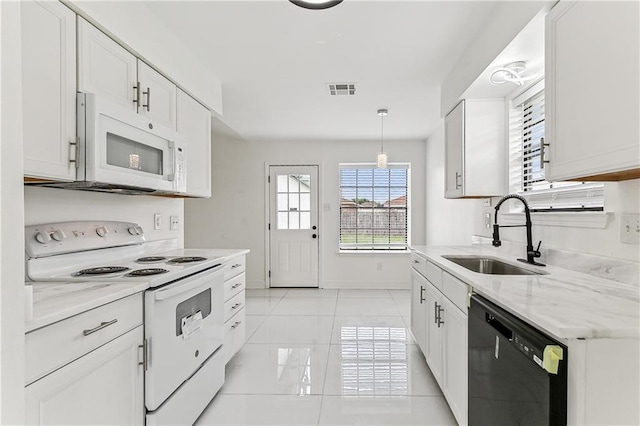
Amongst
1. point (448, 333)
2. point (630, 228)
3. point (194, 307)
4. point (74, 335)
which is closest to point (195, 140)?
point (194, 307)

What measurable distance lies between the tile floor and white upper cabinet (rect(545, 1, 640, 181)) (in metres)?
1.67

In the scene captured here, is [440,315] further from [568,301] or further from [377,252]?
[377,252]

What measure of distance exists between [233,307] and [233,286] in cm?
17

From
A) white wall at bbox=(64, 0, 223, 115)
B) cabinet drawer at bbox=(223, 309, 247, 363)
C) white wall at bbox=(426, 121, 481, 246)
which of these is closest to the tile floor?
cabinet drawer at bbox=(223, 309, 247, 363)

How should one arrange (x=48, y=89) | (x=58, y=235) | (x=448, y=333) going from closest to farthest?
(x=48, y=89), (x=58, y=235), (x=448, y=333)

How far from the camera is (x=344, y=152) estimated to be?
226 inches

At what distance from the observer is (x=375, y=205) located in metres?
5.84

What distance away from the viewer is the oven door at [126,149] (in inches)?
65.4

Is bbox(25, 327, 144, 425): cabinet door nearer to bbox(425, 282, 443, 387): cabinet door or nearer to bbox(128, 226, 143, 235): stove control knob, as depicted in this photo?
bbox(128, 226, 143, 235): stove control knob

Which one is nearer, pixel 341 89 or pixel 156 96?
pixel 156 96

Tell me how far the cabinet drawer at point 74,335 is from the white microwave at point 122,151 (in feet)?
2.25

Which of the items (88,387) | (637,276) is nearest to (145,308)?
(88,387)

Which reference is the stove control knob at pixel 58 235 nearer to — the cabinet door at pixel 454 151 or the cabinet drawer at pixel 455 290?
the cabinet drawer at pixel 455 290

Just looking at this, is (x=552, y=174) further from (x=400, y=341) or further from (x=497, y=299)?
(x=400, y=341)
